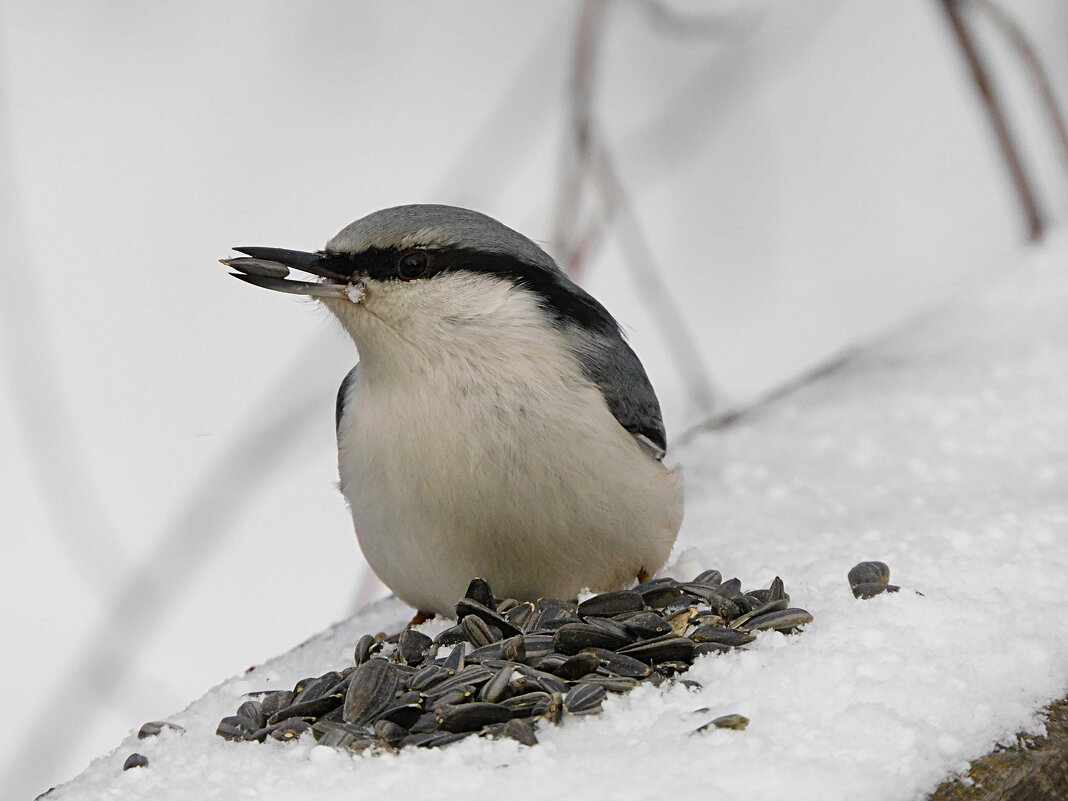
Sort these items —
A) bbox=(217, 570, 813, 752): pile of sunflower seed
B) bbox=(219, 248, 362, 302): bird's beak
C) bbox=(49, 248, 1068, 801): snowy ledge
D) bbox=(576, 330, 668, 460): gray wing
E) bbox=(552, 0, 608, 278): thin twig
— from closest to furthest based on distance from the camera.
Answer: bbox=(49, 248, 1068, 801): snowy ledge, bbox=(217, 570, 813, 752): pile of sunflower seed, bbox=(219, 248, 362, 302): bird's beak, bbox=(576, 330, 668, 460): gray wing, bbox=(552, 0, 608, 278): thin twig

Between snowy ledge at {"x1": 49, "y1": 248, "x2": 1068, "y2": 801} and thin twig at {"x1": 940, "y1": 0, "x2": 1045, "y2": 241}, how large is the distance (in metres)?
0.56

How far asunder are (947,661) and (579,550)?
0.54 m

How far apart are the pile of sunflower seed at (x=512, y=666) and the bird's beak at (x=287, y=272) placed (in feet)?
1.48

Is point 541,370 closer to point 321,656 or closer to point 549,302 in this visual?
point 549,302

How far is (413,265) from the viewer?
1761 millimetres

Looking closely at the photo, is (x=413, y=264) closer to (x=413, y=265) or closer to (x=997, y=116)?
(x=413, y=265)

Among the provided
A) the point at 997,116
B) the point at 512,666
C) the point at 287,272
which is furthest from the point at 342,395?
the point at 997,116

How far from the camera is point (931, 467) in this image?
2299 mm

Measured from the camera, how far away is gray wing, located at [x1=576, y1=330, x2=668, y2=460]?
1.85 m

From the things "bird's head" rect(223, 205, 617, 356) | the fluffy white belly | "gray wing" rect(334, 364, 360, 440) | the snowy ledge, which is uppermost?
"bird's head" rect(223, 205, 617, 356)

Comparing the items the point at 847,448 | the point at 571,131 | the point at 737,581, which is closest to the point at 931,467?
the point at 847,448

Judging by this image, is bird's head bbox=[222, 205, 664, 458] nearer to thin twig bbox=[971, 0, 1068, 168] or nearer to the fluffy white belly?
the fluffy white belly

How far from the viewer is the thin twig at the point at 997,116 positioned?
9.11 ft

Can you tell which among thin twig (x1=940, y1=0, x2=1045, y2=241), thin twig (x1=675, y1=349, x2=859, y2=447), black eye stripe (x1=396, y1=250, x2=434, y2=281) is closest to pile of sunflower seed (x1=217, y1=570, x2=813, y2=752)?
black eye stripe (x1=396, y1=250, x2=434, y2=281)
